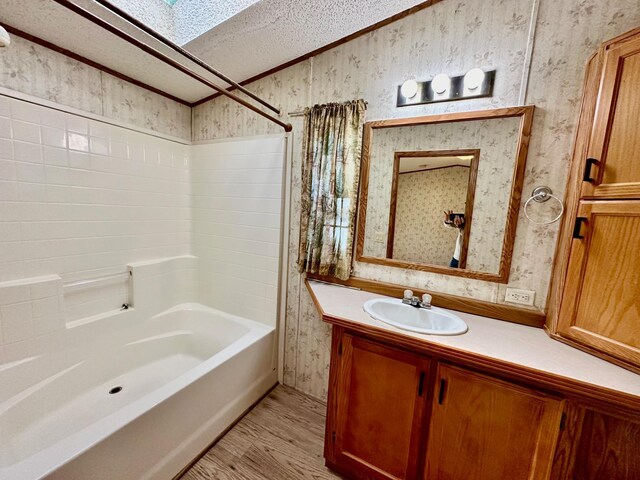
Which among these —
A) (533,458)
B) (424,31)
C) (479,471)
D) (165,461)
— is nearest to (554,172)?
(424,31)

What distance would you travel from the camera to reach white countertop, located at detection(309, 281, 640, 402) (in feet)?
2.97

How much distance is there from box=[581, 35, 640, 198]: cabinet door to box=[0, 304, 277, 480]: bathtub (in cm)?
207

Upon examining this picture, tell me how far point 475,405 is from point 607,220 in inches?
35.8

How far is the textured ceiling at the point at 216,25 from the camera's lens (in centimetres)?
134

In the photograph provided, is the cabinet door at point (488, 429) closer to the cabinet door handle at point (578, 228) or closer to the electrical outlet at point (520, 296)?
the electrical outlet at point (520, 296)

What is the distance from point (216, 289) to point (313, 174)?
4.61 feet

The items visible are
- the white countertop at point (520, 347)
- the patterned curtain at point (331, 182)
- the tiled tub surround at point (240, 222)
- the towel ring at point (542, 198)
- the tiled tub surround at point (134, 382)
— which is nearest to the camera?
the white countertop at point (520, 347)

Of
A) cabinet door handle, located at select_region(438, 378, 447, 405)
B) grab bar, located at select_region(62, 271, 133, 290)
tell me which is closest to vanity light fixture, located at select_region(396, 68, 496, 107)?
cabinet door handle, located at select_region(438, 378, 447, 405)

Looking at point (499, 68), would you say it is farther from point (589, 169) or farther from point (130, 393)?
point (130, 393)

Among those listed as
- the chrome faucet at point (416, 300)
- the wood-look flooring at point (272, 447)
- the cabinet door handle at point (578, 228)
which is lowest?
the wood-look flooring at point (272, 447)

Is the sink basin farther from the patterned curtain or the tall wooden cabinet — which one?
the tall wooden cabinet

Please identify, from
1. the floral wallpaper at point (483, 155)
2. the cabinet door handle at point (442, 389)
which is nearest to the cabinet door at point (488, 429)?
the cabinet door handle at point (442, 389)

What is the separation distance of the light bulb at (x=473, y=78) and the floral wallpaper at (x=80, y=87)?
89.8 inches

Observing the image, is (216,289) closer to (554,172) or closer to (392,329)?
(392,329)
